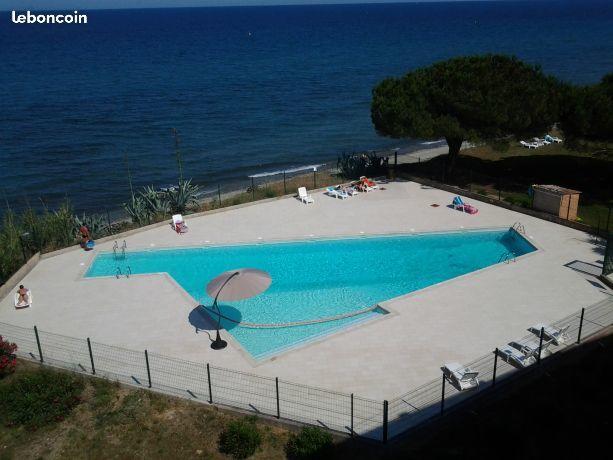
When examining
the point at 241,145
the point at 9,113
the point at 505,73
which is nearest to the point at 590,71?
the point at 241,145

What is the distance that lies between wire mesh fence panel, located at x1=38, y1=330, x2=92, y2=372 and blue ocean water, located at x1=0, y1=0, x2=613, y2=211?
20675mm

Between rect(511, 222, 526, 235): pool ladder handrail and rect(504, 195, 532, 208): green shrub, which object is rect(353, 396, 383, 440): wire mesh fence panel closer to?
rect(511, 222, 526, 235): pool ladder handrail

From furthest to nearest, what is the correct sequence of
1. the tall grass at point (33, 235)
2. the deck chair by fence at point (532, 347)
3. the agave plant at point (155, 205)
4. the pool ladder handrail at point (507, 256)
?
the agave plant at point (155, 205) < the pool ladder handrail at point (507, 256) < the tall grass at point (33, 235) < the deck chair by fence at point (532, 347)

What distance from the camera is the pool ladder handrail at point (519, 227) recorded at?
79.4ft

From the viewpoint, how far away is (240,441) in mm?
12492

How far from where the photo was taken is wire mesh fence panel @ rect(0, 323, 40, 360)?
1639cm

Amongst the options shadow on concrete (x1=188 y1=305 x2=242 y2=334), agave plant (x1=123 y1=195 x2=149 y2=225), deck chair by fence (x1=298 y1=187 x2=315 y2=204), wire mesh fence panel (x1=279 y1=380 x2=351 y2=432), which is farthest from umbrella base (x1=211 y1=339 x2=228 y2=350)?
deck chair by fence (x1=298 y1=187 x2=315 y2=204)

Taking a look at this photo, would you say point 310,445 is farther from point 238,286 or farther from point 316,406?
point 238,286

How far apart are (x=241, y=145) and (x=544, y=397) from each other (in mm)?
39400

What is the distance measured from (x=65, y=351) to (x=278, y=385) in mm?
6262

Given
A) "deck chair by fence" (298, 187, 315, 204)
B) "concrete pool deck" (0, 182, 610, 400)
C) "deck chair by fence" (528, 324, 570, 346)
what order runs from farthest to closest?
"deck chair by fence" (298, 187, 315, 204) → "deck chair by fence" (528, 324, 570, 346) → "concrete pool deck" (0, 182, 610, 400)

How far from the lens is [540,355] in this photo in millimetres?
15047

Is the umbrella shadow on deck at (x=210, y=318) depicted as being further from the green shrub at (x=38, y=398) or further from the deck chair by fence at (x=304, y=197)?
the deck chair by fence at (x=304, y=197)

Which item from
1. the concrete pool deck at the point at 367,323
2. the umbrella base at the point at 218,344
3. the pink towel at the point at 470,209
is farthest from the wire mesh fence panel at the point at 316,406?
the pink towel at the point at 470,209
